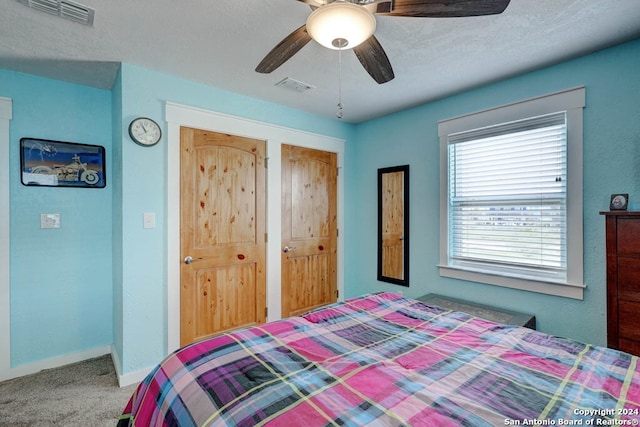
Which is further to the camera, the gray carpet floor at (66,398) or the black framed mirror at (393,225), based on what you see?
the black framed mirror at (393,225)

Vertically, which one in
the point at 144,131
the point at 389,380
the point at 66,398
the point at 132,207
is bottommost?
the point at 66,398

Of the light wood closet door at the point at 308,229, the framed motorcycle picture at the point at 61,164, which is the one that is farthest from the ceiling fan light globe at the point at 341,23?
the framed motorcycle picture at the point at 61,164

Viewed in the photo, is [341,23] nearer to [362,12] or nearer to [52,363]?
[362,12]

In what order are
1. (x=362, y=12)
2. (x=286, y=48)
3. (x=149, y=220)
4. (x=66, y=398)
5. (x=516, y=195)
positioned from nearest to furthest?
1. (x=362, y=12)
2. (x=286, y=48)
3. (x=66, y=398)
4. (x=149, y=220)
5. (x=516, y=195)

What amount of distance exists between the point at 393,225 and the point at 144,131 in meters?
2.67

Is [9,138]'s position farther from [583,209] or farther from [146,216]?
[583,209]

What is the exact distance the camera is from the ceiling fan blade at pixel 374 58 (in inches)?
63.0

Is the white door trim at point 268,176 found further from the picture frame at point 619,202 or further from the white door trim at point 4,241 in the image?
the picture frame at point 619,202

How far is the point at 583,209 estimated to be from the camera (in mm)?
2275

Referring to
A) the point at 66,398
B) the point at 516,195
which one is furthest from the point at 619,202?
the point at 66,398

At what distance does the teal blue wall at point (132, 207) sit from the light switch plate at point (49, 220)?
0.13ft

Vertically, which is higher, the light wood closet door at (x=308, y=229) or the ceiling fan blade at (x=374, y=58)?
the ceiling fan blade at (x=374, y=58)

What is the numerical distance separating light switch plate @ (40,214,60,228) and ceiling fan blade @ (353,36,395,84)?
284 cm

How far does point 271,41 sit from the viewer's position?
2092mm
